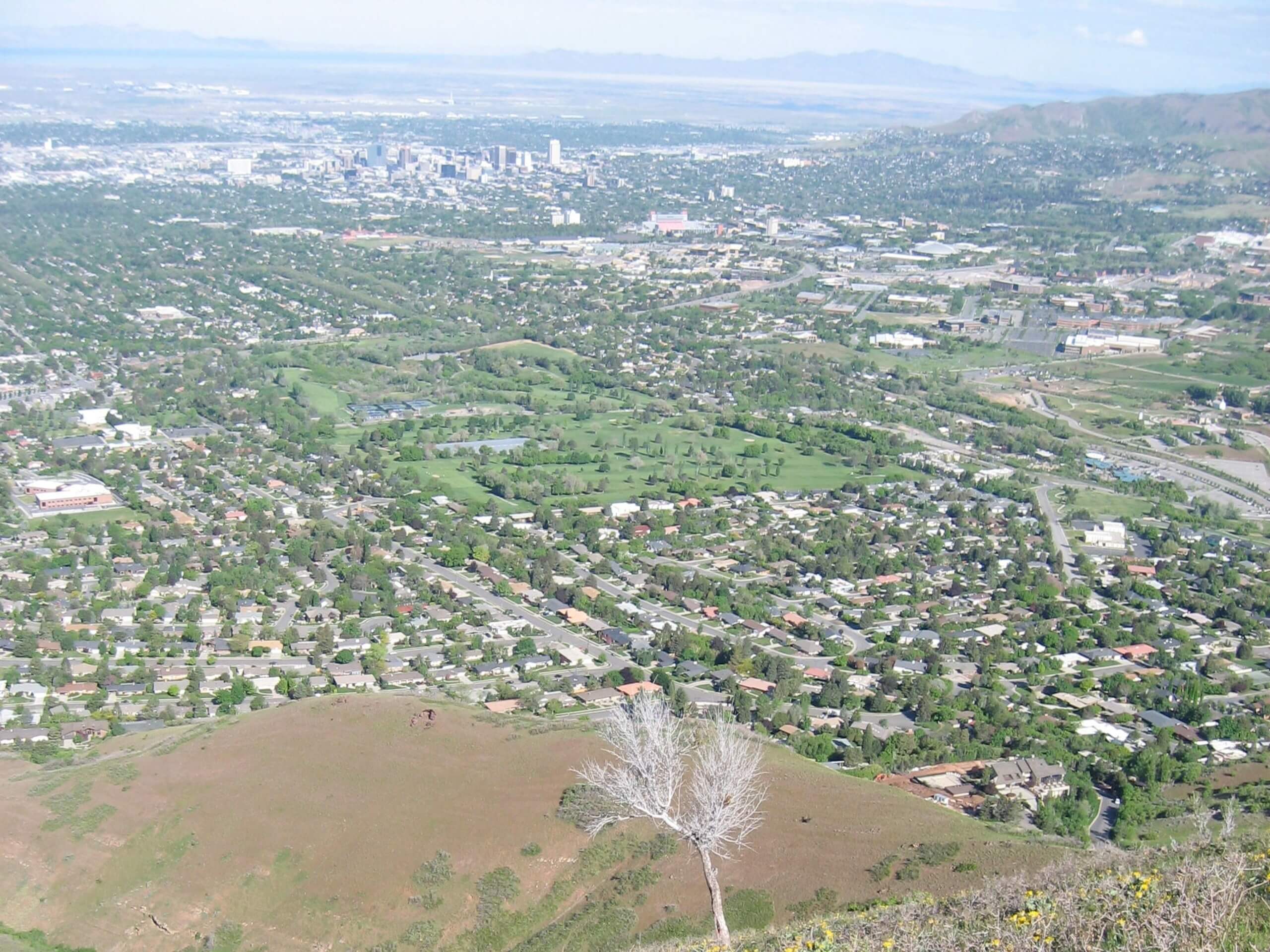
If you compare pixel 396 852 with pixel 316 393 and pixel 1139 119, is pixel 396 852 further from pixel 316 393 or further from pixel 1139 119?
pixel 1139 119

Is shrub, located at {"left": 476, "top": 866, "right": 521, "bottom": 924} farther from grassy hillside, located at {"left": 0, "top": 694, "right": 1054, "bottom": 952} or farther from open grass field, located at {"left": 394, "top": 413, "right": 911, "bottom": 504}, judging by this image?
open grass field, located at {"left": 394, "top": 413, "right": 911, "bottom": 504}

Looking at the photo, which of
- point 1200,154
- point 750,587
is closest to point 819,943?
point 750,587

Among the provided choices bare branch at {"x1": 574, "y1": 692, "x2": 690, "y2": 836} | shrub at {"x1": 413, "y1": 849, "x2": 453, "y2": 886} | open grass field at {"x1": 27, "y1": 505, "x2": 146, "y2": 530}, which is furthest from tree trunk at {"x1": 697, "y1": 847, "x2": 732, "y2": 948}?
open grass field at {"x1": 27, "y1": 505, "x2": 146, "y2": 530}

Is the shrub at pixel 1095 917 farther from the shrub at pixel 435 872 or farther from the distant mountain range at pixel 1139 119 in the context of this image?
the distant mountain range at pixel 1139 119

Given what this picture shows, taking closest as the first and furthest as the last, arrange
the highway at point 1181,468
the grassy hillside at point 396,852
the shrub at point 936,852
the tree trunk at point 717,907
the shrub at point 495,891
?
the tree trunk at point 717,907 < the grassy hillside at point 396,852 < the shrub at point 495,891 < the shrub at point 936,852 < the highway at point 1181,468

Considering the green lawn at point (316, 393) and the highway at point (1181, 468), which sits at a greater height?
the highway at point (1181, 468)

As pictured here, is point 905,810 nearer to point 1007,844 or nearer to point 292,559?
point 1007,844

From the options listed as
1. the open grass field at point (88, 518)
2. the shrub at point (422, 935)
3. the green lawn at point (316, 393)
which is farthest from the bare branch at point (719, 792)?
the green lawn at point (316, 393)
